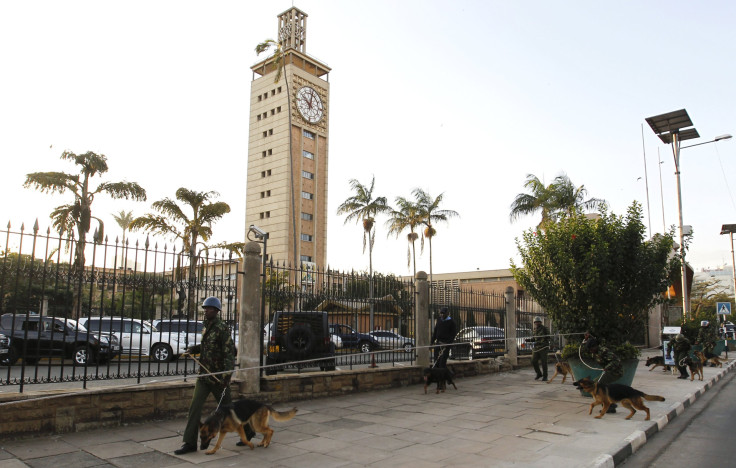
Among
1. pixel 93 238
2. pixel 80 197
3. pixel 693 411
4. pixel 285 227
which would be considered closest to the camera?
pixel 93 238

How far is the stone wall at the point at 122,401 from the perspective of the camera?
241 inches

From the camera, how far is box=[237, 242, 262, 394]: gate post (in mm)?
8625

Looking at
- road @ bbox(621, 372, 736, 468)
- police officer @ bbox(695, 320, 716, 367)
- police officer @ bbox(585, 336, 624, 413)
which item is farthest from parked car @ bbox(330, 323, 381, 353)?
police officer @ bbox(695, 320, 716, 367)

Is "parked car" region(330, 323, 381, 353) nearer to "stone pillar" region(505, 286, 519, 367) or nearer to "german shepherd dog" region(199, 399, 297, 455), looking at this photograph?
"german shepherd dog" region(199, 399, 297, 455)

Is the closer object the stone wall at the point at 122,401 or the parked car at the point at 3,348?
the stone wall at the point at 122,401

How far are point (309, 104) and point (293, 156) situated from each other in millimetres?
7448

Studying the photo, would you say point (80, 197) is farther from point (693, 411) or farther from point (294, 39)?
point (294, 39)

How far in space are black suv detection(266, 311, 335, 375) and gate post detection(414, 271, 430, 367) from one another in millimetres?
2676

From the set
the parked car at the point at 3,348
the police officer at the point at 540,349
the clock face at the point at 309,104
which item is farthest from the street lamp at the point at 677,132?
the clock face at the point at 309,104

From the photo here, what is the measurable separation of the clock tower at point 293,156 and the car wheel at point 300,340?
54157 millimetres

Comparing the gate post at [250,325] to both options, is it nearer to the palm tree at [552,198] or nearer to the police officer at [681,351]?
the police officer at [681,351]

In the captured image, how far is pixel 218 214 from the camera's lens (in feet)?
86.5

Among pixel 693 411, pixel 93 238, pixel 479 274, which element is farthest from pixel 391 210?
pixel 479 274

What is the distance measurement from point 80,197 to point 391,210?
71.9 ft
